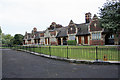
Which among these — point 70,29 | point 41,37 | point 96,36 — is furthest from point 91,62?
point 41,37

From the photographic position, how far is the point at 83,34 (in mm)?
36062

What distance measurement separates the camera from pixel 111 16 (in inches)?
720

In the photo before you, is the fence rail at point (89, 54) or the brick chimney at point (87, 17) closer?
the fence rail at point (89, 54)

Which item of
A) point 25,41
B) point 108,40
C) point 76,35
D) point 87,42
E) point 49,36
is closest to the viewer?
point 108,40

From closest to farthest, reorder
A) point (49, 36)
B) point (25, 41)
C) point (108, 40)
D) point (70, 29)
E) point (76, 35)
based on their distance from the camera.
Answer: point (108, 40) < point (76, 35) < point (70, 29) < point (49, 36) < point (25, 41)

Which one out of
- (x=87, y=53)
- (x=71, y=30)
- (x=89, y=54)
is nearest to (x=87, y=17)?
(x=71, y=30)

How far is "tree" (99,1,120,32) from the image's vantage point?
57.4ft

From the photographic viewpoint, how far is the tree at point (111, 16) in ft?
57.4

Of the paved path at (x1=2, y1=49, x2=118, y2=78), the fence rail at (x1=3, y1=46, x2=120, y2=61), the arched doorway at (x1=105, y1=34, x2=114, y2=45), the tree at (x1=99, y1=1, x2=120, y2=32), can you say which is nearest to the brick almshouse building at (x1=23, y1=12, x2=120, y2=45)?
the arched doorway at (x1=105, y1=34, x2=114, y2=45)

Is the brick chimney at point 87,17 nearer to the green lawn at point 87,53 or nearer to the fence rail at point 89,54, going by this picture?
the green lawn at point 87,53

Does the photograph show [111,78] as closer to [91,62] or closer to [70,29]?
[91,62]

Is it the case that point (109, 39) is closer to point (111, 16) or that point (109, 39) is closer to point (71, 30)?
point (71, 30)

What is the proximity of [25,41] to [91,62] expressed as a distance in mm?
75183

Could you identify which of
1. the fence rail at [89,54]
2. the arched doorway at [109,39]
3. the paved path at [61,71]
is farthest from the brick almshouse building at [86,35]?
the paved path at [61,71]
